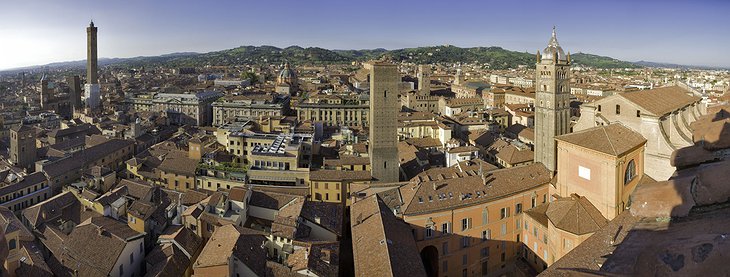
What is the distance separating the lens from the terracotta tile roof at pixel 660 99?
79.3 feet

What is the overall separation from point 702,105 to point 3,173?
154ft

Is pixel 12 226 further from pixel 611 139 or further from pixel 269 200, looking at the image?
pixel 611 139

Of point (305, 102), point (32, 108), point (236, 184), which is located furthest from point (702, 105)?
point (32, 108)

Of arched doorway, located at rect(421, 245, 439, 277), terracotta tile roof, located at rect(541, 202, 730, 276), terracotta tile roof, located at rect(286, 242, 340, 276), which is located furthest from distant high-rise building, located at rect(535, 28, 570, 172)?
terracotta tile roof, located at rect(541, 202, 730, 276)

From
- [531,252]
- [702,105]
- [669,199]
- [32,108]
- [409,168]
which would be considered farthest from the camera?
[32,108]

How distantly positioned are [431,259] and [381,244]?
589 cm

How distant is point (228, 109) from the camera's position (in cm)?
6444

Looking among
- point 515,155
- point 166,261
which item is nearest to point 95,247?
point 166,261

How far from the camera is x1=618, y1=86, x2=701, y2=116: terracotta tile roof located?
2417cm

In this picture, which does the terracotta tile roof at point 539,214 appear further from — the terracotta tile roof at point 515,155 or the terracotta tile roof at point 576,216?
the terracotta tile roof at point 515,155

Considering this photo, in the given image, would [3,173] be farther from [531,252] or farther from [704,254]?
[704,254]

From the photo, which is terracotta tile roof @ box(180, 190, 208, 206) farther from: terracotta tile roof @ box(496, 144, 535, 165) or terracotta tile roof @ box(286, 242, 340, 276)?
terracotta tile roof @ box(496, 144, 535, 165)

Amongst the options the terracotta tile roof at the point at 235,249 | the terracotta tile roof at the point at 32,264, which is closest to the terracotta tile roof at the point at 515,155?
the terracotta tile roof at the point at 235,249

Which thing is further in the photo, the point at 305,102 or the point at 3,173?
the point at 305,102
